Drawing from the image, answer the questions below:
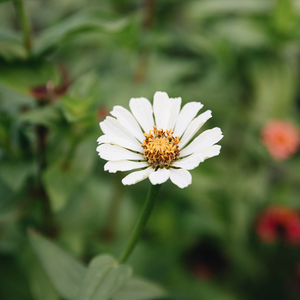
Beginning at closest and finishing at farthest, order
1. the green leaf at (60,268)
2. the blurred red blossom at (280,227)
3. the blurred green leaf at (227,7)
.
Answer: the green leaf at (60,268) < the blurred red blossom at (280,227) < the blurred green leaf at (227,7)

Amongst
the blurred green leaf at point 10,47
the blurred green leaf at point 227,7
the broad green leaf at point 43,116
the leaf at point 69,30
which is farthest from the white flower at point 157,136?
the blurred green leaf at point 227,7

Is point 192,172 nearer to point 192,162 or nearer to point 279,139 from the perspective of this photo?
point 279,139

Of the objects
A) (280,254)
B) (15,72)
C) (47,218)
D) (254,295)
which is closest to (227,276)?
(254,295)

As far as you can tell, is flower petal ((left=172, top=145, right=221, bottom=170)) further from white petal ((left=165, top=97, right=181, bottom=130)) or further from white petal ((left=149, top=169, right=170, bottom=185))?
white petal ((left=165, top=97, right=181, bottom=130))

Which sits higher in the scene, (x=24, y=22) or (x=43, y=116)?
(x=24, y=22)

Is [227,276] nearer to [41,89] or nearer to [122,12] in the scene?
[41,89]

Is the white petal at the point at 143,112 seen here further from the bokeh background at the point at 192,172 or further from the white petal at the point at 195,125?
the bokeh background at the point at 192,172

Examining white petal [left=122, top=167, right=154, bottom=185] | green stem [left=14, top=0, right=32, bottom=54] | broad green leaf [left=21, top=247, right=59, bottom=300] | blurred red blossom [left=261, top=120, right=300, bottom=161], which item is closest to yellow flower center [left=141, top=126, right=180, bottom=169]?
white petal [left=122, top=167, right=154, bottom=185]

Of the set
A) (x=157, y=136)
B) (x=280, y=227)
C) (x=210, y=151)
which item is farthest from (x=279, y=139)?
(x=210, y=151)
